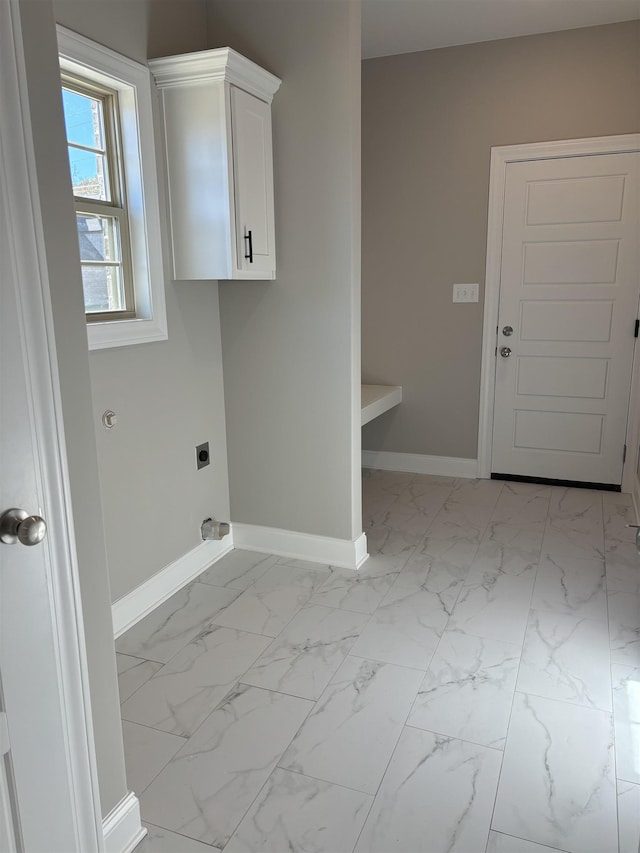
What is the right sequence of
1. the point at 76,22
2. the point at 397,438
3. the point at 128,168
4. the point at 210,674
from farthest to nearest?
the point at 397,438
the point at 128,168
the point at 210,674
the point at 76,22

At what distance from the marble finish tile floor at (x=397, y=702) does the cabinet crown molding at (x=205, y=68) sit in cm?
207

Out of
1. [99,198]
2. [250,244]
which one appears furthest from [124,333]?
[250,244]

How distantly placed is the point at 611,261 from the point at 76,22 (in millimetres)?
3053

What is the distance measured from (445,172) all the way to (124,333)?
101 inches

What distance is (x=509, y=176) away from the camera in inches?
154

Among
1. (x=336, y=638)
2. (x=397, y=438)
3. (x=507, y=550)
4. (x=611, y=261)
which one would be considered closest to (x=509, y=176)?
(x=611, y=261)

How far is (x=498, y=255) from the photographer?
159 inches

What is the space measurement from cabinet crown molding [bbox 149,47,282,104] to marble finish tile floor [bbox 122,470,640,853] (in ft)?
6.78

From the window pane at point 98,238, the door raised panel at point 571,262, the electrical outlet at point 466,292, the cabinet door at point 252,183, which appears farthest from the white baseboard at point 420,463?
the window pane at point 98,238

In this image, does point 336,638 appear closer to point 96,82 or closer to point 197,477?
point 197,477

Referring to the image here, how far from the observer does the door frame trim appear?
3.68 meters

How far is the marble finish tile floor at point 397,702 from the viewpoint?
162cm

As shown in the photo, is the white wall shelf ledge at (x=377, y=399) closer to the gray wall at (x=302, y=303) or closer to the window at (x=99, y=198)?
the gray wall at (x=302, y=303)

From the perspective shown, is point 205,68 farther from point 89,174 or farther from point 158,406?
point 158,406
